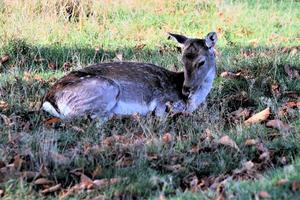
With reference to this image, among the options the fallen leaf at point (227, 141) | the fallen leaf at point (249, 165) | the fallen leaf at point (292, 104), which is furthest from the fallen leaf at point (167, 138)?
the fallen leaf at point (292, 104)

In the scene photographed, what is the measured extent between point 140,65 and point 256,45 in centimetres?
354

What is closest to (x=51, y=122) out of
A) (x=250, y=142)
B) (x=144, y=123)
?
(x=144, y=123)

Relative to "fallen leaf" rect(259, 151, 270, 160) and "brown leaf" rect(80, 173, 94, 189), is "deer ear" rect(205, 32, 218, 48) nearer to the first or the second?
"fallen leaf" rect(259, 151, 270, 160)

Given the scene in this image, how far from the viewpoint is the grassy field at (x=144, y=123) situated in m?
4.89

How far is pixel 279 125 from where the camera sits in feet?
20.1

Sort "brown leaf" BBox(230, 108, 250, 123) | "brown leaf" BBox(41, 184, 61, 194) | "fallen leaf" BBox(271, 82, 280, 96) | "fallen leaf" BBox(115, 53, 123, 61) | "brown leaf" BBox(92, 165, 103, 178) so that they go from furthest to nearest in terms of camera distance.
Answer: "fallen leaf" BBox(115, 53, 123, 61) < "fallen leaf" BBox(271, 82, 280, 96) < "brown leaf" BBox(230, 108, 250, 123) < "brown leaf" BBox(92, 165, 103, 178) < "brown leaf" BBox(41, 184, 61, 194)

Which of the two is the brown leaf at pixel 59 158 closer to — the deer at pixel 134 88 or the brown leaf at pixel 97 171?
the brown leaf at pixel 97 171

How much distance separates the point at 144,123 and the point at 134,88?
920 millimetres

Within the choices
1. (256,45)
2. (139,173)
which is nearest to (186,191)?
(139,173)

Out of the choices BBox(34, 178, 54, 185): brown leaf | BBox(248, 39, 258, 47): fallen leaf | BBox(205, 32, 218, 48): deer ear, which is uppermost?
BBox(205, 32, 218, 48): deer ear

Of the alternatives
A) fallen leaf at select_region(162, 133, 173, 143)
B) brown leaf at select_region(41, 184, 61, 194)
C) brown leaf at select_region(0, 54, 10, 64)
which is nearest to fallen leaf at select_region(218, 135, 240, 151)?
fallen leaf at select_region(162, 133, 173, 143)

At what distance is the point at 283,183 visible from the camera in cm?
442

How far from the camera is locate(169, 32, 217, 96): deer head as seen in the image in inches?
301

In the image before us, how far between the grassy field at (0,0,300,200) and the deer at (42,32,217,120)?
0.28m
